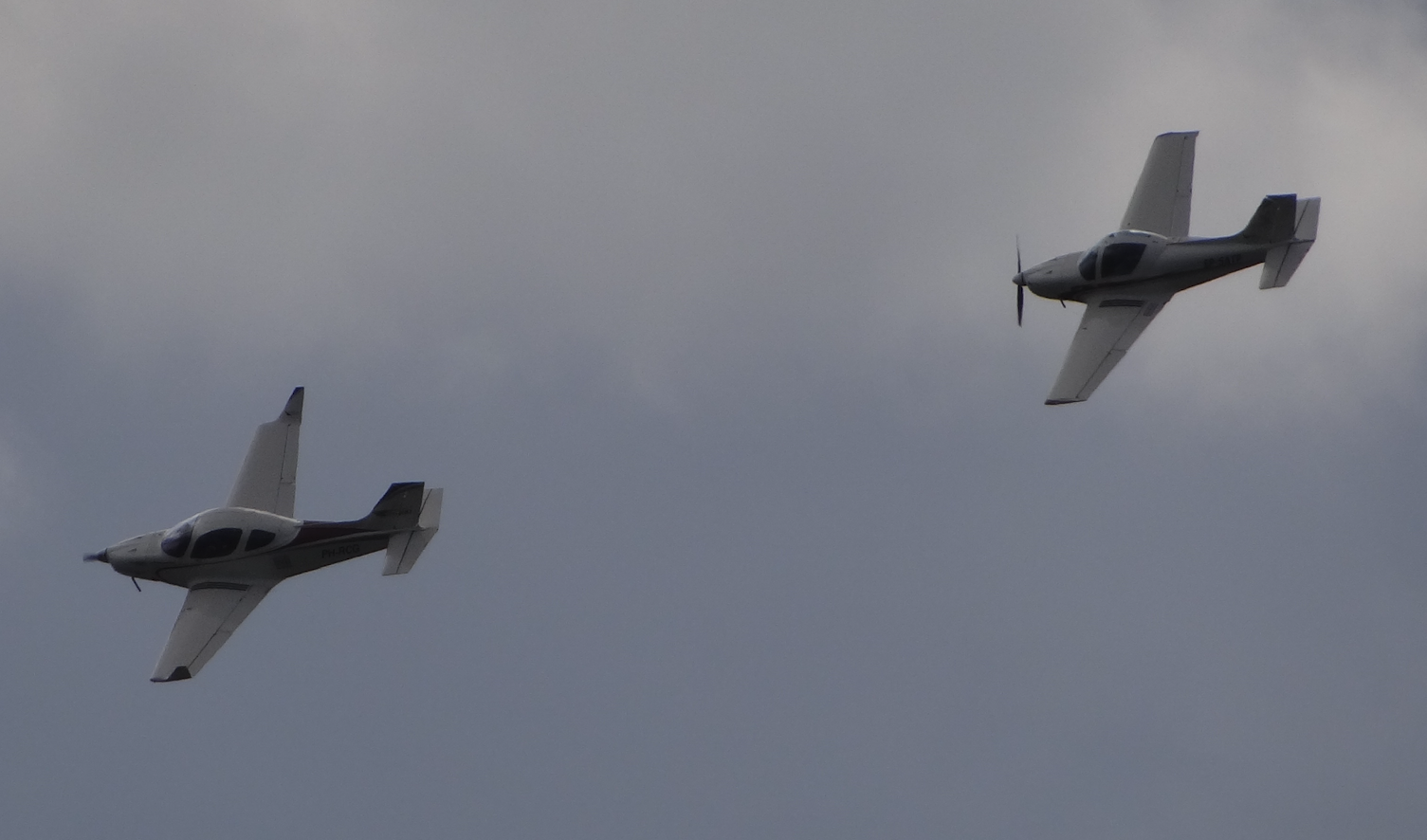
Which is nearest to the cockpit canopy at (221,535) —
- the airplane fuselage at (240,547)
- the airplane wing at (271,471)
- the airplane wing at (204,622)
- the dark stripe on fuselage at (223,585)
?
the airplane fuselage at (240,547)

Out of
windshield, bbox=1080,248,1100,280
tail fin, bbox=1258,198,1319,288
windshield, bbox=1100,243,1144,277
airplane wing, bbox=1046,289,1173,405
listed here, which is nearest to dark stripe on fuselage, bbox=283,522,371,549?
airplane wing, bbox=1046,289,1173,405

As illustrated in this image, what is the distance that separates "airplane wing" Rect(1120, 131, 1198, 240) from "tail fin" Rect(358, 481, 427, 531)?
1136 inches

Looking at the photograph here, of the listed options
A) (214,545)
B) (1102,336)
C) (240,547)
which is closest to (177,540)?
(214,545)

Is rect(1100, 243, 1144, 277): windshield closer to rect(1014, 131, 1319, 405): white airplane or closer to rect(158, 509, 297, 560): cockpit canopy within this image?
rect(1014, 131, 1319, 405): white airplane

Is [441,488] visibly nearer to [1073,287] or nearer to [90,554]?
[90,554]

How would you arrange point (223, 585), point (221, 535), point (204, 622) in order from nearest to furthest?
point (204, 622) < point (223, 585) < point (221, 535)

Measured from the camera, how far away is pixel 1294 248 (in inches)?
2618

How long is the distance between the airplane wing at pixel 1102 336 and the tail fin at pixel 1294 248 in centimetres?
387

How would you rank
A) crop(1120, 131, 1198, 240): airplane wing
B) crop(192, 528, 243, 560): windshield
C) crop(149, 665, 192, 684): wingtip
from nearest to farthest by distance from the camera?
1. crop(149, 665, 192, 684): wingtip
2. crop(192, 528, 243, 560): windshield
3. crop(1120, 131, 1198, 240): airplane wing

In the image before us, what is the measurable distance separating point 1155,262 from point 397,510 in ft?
95.1

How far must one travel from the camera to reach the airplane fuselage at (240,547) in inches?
2518

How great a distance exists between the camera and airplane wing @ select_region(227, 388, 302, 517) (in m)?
66.7

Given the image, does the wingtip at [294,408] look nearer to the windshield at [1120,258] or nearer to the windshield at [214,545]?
the windshield at [214,545]

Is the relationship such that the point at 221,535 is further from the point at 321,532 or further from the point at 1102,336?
the point at 1102,336
